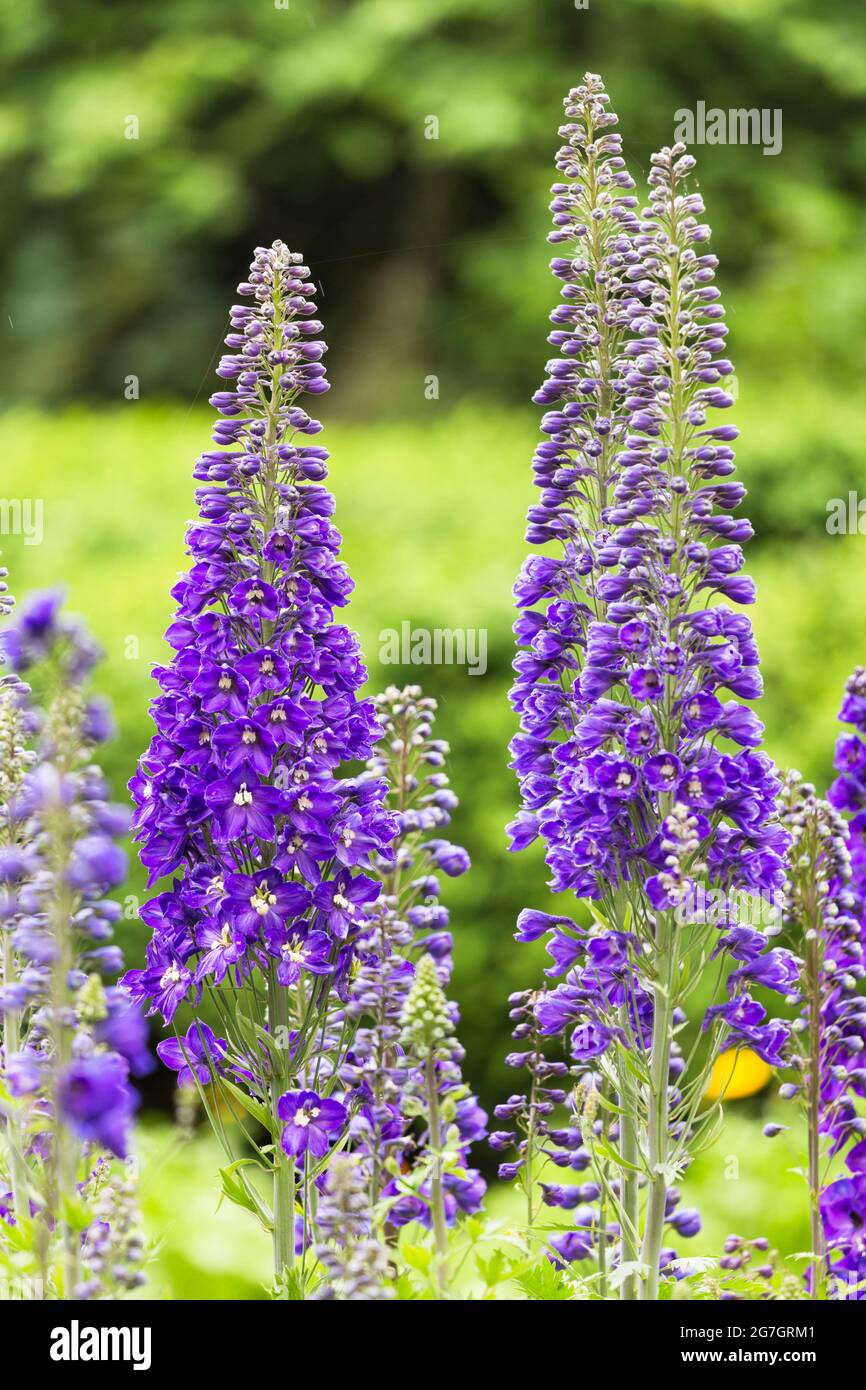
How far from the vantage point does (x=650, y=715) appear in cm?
257

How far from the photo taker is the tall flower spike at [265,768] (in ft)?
7.99

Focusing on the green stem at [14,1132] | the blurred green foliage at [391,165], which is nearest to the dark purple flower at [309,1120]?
the green stem at [14,1132]

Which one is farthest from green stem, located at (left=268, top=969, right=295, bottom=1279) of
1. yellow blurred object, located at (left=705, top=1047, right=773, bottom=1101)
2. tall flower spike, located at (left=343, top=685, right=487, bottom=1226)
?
yellow blurred object, located at (left=705, top=1047, right=773, bottom=1101)

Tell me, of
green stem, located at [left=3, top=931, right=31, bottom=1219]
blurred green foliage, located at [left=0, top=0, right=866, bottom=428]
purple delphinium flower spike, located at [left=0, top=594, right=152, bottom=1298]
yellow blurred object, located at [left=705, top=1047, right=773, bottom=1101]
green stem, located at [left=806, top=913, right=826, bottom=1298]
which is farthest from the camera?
blurred green foliage, located at [left=0, top=0, right=866, bottom=428]

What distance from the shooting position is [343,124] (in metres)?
12.6

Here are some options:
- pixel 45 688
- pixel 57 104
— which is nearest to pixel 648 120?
pixel 57 104

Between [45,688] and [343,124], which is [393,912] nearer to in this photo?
[45,688]

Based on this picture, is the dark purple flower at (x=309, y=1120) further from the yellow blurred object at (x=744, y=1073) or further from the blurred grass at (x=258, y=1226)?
the yellow blurred object at (x=744, y=1073)

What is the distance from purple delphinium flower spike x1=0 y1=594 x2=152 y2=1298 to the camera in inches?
67.9

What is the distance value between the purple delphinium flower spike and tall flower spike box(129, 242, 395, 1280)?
26 centimetres

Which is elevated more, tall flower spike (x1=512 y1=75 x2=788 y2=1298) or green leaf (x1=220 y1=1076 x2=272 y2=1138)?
tall flower spike (x1=512 y1=75 x2=788 y2=1298)

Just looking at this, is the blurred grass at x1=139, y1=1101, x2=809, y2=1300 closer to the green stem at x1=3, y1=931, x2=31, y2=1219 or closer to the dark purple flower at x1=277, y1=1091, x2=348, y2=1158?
the green stem at x1=3, y1=931, x2=31, y2=1219

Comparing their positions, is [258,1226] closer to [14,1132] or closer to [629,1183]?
[629,1183]
